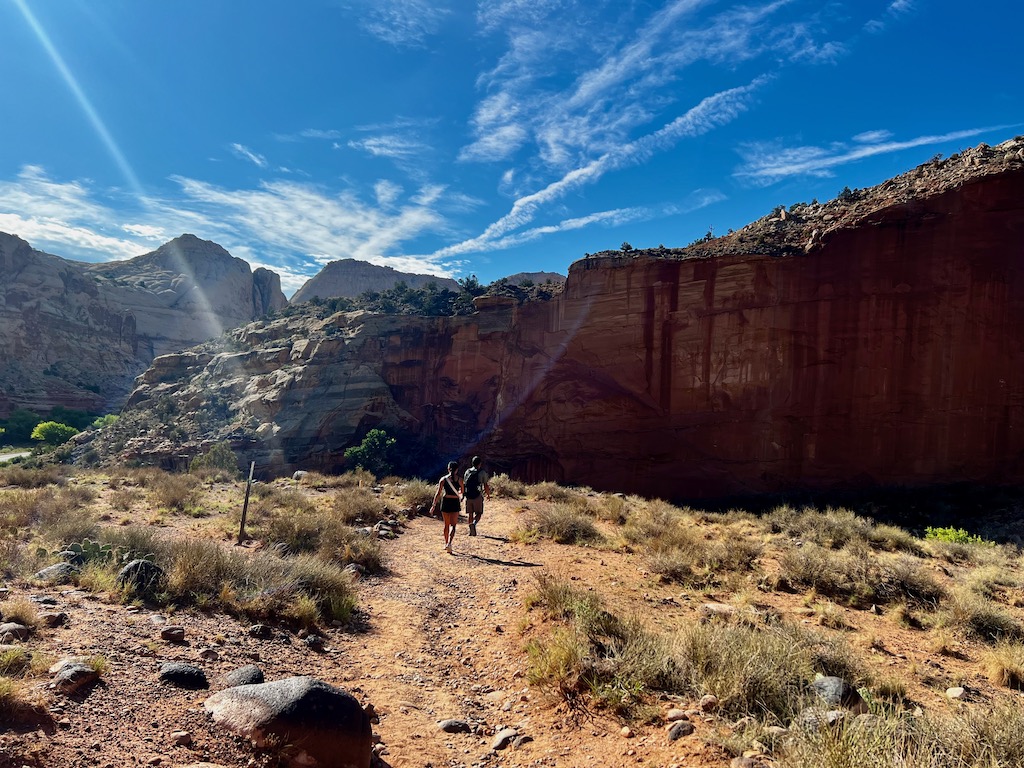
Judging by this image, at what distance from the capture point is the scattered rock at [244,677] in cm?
384

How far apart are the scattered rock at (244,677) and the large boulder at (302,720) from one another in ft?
1.42

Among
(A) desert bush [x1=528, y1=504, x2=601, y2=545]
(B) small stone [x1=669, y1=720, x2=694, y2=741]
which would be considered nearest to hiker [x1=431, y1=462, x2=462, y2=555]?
(A) desert bush [x1=528, y1=504, x2=601, y2=545]

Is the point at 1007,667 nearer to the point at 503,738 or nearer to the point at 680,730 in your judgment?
the point at 680,730

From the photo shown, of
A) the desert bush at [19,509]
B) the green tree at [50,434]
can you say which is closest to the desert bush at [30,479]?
the desert bush at [19,509]

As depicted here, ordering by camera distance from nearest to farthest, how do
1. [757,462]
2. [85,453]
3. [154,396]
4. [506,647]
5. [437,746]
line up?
1. [437,746]
2. [506,647]
3. [757,462]
4. [85,453]
5. [154,396]

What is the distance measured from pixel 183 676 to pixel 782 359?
21.7m

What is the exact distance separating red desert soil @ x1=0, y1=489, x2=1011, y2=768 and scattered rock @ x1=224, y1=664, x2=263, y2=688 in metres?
0.12

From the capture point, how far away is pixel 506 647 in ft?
17.7

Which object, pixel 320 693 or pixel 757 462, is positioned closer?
pixel 320 693

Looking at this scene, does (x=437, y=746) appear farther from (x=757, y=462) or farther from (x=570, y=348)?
(x=570, y=348)

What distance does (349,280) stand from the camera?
113625mm

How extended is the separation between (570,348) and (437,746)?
23240 millimetres

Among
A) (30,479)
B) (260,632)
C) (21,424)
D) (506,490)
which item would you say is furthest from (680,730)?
(21,424)

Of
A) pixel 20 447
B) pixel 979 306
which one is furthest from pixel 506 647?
pixel 20 447
